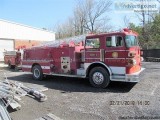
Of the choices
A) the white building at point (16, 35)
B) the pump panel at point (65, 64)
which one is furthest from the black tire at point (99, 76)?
the white building at point (16, 35)

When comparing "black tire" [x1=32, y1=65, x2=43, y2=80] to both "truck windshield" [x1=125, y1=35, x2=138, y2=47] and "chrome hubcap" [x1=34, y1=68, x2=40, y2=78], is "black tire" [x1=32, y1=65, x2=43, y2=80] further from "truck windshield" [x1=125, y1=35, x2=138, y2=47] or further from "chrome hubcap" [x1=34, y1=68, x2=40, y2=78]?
"truck windshield" [x1=125, y1=35, x2=138, y2=47]

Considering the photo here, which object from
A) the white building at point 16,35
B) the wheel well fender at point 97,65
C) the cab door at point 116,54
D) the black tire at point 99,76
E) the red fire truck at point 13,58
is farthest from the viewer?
the white building at point 16,35

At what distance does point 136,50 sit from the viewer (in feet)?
32.4

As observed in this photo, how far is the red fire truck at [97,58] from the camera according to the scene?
9242 mm

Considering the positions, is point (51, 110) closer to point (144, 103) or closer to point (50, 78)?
point (144, 103)

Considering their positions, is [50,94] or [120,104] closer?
[120,104]

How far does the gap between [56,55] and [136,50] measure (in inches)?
150

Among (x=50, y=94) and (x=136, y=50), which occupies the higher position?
(x=136, y=50)

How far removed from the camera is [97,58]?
32.5ft

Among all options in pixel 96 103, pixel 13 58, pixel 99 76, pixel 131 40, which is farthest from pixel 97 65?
pixel 13 58

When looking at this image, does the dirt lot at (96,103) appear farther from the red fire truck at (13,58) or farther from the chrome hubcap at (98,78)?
the red fire truck at (13,58)

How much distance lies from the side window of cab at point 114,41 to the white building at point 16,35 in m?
16.9

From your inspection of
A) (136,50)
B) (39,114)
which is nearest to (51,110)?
(39,114)

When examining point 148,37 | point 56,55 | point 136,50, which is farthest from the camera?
point 148,37
